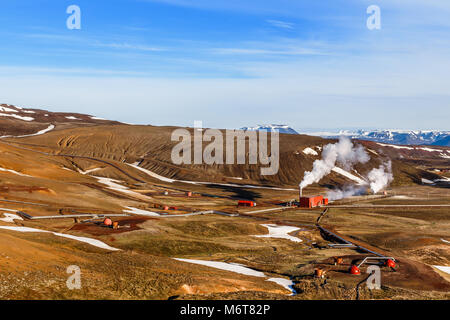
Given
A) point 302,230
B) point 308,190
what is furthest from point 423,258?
point 308,190

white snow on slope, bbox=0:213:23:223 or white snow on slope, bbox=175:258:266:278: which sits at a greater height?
white snow on slope, bbox=0:213:23:223

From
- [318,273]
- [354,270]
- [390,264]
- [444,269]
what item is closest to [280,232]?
[390,264]

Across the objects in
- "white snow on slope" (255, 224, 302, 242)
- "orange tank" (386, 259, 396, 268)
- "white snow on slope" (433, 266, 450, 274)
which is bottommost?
"white snow on slope" (433, 266, 450, 274)

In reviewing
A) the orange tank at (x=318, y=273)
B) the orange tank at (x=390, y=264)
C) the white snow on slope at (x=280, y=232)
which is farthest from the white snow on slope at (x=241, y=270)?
the white snow on slope at (x=280, y=232)

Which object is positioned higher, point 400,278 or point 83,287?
point 83,287

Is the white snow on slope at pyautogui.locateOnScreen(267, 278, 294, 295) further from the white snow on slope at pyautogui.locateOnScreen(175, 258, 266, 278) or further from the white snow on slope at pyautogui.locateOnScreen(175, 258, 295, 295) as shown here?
the white snow on slope at pyautogui.locateOnScreen(175, 258, 266, 278)

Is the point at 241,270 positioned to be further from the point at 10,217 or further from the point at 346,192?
the point at 346,192

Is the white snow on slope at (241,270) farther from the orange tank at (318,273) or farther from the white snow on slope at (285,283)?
the orange tank at (318,273)

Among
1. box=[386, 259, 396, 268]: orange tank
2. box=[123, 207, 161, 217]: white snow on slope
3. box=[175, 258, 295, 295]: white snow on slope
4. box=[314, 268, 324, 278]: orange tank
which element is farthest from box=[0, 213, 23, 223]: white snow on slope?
box=[386, 259, 396, 268]: orange tank

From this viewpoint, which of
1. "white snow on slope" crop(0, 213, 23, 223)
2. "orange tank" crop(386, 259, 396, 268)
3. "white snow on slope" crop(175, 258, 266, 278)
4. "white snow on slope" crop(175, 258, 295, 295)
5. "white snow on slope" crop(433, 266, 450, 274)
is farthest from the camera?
"white snow on slope" crop(0, 213, 23, 223)

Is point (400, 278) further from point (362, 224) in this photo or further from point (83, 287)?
point (362, 224)
